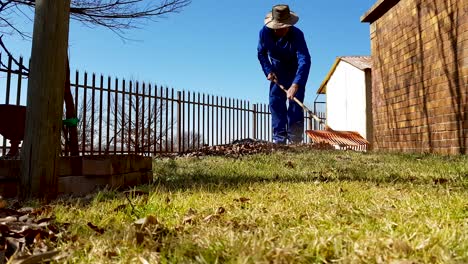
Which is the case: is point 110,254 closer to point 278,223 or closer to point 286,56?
point 278,223

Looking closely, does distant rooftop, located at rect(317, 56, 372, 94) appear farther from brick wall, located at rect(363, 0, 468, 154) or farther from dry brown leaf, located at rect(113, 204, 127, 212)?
dry brown leaf, located at rect(113, 204, 127, 212)

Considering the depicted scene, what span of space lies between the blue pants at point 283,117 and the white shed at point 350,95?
5563mm

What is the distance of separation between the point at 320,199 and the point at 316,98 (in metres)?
17.5

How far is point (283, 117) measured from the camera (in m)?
8.52

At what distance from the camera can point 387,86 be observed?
8102 millimetres

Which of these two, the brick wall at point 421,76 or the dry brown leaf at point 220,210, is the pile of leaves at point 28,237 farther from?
the brick wall at point 421,76

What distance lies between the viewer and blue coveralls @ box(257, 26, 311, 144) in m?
8.15

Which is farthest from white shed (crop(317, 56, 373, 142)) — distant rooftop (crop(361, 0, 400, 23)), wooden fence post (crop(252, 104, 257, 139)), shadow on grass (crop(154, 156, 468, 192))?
shadow on grass (crop(154, 156, 468, 192))

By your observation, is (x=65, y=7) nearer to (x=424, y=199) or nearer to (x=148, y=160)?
(x=148, y=160)

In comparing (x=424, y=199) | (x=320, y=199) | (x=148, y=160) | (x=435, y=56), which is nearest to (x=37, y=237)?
(x=320, y=199)

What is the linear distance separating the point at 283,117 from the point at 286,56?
49.8 inches

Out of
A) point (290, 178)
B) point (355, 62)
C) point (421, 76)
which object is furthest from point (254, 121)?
point (290, 178)

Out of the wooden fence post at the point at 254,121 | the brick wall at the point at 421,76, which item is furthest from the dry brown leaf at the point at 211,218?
the wooden fence post at the point at 254,121

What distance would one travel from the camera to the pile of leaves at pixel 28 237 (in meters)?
1.33
